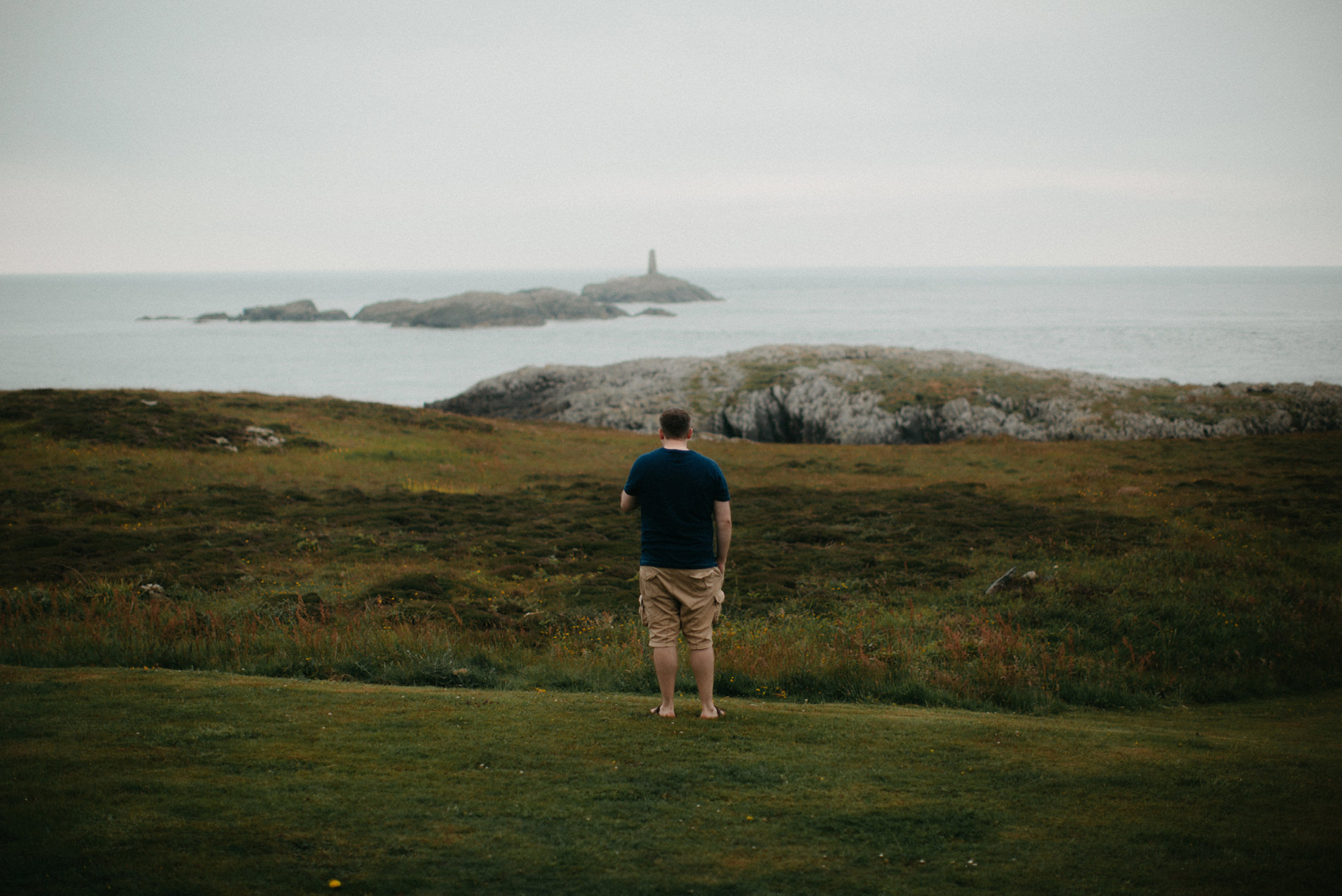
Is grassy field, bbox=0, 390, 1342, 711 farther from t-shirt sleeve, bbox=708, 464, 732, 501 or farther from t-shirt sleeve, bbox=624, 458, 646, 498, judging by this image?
t-shirt sleeve, bbox=624, 458, 646, 498

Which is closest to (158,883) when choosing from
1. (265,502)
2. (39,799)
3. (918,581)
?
(39,799)

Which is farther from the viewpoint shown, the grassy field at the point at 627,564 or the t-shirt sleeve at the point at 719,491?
the grassy field at the point at 627,564

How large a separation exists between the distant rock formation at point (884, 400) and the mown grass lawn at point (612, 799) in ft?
166

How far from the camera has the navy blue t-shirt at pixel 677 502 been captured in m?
7.75

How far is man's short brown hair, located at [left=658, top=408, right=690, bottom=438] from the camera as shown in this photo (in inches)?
306

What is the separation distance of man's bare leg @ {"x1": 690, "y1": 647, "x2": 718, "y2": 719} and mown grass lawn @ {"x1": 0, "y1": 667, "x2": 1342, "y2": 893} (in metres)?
0.21

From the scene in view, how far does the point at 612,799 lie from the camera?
613 cm

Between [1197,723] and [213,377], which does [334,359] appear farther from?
[1197,723]

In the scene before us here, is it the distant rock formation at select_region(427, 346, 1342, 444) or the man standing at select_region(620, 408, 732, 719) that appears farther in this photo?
the distant rock formation at select_region(427, 346, 1342, 444)

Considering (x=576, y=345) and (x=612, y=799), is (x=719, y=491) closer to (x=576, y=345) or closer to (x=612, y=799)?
(x=612, y=799)

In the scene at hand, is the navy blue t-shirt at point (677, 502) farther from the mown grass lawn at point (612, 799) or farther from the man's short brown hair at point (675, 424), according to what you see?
the mown grass lawn at point (612, 799)

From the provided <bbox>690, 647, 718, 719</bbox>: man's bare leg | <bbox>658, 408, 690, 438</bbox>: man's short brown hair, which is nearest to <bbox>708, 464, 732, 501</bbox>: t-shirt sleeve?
<bbox>658, 408, 690, 438</bbox>: man's short brown hair

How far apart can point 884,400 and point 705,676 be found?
6154 centimetres

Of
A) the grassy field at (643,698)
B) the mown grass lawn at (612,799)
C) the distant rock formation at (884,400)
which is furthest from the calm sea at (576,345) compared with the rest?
the mown grass lawn at (612,799)
